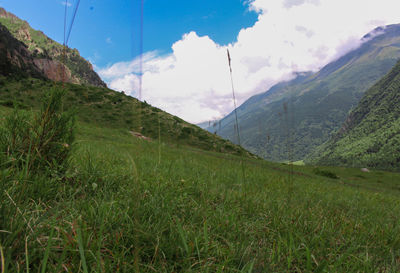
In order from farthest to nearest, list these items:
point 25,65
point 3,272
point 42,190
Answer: point 25,65, point 42,190, point 3,272

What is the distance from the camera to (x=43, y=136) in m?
2.57

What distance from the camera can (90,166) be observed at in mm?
3010

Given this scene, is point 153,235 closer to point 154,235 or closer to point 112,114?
point 154,235

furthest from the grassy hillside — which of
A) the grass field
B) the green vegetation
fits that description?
the grass field

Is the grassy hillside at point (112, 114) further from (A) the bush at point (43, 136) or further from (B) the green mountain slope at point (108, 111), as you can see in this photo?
(A) the bush at point (43, 136)

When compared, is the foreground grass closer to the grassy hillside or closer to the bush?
the bush

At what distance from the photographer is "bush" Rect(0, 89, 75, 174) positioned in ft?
8.16

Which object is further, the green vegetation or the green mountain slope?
the green mountain slope

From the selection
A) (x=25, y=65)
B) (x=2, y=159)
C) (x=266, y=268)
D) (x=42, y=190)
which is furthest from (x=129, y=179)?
(x=25, y=65)

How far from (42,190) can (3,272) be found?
138cm

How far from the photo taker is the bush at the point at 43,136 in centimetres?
249

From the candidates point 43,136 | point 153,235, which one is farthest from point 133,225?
point 43,136

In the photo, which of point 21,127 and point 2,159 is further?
point 21,127

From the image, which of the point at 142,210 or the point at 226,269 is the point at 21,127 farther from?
the point at 226,269
